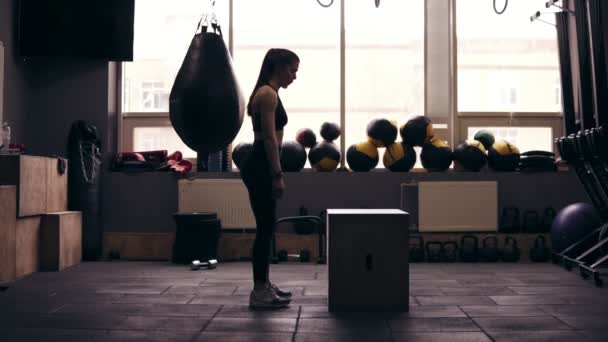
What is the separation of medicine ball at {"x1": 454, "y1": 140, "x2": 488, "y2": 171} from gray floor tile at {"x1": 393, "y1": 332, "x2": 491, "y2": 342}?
3225 millimetres

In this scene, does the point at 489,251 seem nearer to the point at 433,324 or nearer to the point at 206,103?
the point at 433,324

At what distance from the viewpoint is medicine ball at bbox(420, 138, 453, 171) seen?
5.95 metres

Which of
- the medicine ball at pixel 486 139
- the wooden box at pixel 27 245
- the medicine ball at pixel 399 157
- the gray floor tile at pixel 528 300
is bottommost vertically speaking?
the gray floor tile at pixel 528 300

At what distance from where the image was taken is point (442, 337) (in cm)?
283

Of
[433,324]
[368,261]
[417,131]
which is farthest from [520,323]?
[417,131]

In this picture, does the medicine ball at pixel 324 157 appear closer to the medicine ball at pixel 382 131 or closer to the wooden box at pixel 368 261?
the medicine ball at pixel 382 131

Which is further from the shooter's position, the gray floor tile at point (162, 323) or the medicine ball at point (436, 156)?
the medicine ball at point (436, 156)

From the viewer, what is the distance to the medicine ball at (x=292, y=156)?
5.93 metres

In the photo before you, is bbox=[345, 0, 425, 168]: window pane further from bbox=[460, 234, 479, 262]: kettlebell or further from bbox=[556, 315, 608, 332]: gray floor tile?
bbox=[556, 315, 608, 332]: gray floor tile

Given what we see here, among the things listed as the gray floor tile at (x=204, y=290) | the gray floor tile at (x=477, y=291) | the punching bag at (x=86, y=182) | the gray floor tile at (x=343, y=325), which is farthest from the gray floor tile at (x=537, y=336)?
the punching bag at (x=86, y=182)

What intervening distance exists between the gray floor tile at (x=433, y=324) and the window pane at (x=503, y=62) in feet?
12.0

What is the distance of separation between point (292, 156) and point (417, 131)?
119 cm

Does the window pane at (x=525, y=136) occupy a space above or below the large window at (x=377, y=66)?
below

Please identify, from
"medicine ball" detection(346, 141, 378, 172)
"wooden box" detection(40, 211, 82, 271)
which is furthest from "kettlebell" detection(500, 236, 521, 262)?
"wooden box" detection(40, 211, 82, 271)
